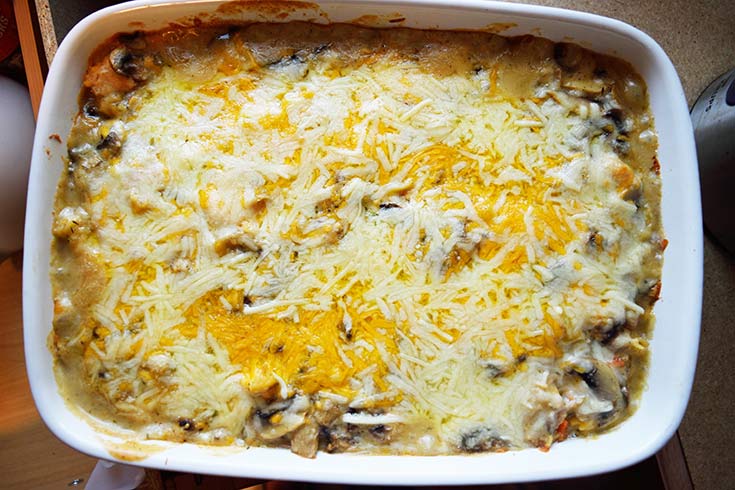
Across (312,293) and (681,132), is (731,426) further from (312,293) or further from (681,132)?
(312,293)

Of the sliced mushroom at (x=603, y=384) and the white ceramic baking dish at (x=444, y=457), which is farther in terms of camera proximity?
the sliced mushroom at (x=603, y=384)

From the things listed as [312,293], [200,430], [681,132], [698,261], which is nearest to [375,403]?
[312,293]

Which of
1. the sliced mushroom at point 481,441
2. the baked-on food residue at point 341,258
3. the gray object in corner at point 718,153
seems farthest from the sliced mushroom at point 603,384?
the gray object in corner at point 718,153

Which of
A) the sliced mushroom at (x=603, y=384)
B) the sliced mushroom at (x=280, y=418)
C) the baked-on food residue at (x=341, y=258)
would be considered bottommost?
the sliced mushroom at (x=280, y=418)

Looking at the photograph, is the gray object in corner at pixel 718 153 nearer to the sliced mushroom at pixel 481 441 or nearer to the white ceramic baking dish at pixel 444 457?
the white ceramic baking dish at pixel 444 457

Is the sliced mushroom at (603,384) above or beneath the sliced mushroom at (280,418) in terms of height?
above

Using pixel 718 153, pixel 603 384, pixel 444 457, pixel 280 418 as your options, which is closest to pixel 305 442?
pixel 280 418
